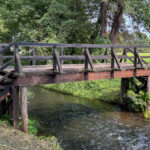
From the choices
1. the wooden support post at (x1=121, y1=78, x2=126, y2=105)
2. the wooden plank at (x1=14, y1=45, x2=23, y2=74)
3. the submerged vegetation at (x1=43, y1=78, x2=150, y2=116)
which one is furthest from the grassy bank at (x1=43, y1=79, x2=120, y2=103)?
the wooden plank at (x1=14, y1=45, x2=23, y2=74)

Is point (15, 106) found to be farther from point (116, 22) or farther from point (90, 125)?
point (116, 22)

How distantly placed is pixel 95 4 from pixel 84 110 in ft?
45.1

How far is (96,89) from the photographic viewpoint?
18562 mm

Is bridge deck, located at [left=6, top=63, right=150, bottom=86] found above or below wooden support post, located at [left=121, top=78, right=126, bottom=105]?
above

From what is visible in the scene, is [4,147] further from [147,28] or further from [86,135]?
[147,28]

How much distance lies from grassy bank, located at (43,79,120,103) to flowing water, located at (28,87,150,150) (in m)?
1.09

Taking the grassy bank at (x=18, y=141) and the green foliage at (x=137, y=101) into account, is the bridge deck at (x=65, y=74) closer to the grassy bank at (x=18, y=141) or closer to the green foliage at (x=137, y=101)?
the green foliage at (x=137, y=101)

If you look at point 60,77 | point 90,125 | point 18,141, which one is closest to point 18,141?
point 18,141

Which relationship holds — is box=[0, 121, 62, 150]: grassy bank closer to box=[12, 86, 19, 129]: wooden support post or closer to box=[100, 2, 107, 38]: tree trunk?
box=[12, 86, 19, 129]: wooden support post

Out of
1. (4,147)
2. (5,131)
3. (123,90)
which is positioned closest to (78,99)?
(123,90)

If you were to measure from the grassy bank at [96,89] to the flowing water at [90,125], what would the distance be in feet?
3.58

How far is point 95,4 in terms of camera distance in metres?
23.3

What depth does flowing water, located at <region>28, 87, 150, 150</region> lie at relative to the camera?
29.7 feet

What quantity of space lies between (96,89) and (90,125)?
7552 millimetres
